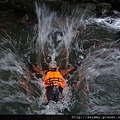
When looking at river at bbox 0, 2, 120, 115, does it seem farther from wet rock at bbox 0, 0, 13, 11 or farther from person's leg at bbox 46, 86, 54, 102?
wet rock at bbox 0, 0, 13, 11

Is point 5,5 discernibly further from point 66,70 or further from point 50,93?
point 50,93

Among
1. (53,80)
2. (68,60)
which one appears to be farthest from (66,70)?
(53,80)

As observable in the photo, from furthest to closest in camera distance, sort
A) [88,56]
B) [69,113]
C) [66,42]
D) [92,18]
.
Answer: [92,18]
[66,42]
[88,56]
[69,113]

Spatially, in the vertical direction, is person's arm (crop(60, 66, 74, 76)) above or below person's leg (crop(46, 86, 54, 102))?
above

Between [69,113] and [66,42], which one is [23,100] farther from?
[66,42]

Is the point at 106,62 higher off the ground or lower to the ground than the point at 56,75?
higher

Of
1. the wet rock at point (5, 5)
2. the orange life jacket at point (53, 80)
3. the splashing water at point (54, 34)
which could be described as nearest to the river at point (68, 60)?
the splashing water at point (54, 34)

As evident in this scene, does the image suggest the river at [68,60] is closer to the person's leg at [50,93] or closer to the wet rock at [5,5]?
the person's leg at [50,93]

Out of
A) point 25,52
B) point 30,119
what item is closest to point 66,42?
point 25,52

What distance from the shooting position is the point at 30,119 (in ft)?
26.5

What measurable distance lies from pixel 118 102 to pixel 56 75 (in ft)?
7.85

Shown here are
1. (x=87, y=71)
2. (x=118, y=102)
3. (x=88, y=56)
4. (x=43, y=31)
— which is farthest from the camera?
(x=43, y=31)

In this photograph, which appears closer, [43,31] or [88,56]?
[88,56]

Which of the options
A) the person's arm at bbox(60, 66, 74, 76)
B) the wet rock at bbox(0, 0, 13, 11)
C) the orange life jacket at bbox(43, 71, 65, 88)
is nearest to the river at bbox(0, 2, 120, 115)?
the person's arm at bbox(60, 66, 74, 76)
